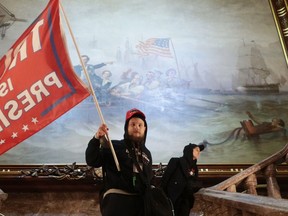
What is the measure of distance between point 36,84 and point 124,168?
103 centimetres

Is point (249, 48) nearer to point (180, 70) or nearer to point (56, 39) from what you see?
point (180, 70)

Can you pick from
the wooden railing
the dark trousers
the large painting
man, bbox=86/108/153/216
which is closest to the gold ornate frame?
the large painting

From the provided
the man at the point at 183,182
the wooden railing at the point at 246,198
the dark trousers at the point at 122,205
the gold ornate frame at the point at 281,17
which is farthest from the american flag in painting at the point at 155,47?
the dark trousers at the point at 122,205

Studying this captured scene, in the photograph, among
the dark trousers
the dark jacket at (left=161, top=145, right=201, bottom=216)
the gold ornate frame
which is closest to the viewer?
the dark trousers

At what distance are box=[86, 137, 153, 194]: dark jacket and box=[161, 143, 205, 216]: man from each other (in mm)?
537

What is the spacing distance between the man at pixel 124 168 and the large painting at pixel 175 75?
6.18 feet

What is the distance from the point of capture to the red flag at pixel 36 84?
2717 millimetres

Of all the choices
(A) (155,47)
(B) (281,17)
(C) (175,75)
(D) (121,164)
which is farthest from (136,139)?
(B) (281,17)

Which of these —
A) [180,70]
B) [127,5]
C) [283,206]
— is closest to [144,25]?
[127,5]

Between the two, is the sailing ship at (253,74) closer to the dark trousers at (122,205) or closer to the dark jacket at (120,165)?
the dark jacket at (120,165)

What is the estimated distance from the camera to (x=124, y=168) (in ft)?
8.34

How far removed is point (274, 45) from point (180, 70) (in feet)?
5.88

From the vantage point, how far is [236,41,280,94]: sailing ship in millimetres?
5328

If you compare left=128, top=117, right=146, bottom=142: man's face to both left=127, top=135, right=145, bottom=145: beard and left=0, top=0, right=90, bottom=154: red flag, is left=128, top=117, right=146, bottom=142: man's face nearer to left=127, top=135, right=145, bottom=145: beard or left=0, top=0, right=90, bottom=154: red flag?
left=127, top=135, right=145, bottom=145: beard
